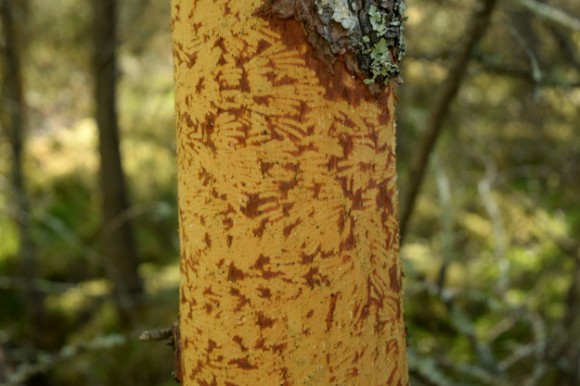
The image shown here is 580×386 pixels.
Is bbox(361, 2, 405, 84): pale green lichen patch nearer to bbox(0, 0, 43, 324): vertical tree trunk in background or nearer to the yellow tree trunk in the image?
the yellow tree trunk

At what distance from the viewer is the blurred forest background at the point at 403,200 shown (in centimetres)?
256

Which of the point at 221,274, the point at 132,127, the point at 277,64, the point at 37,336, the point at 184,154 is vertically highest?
the point at 277,64

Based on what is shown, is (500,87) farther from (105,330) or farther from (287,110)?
(287,110)

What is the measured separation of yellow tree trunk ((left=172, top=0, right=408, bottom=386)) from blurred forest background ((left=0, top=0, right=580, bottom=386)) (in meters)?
1.04

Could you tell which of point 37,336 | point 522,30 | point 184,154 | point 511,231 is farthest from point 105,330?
point 184,154

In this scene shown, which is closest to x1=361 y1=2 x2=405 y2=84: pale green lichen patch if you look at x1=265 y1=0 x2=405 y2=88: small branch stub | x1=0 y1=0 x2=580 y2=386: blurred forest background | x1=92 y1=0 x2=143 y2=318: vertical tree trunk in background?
x1=265 y1=0 x2=405 y2=88: small branch stub

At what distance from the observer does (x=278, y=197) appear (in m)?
0.70

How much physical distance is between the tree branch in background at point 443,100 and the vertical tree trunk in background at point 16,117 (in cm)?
230

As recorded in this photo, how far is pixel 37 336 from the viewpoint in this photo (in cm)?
432

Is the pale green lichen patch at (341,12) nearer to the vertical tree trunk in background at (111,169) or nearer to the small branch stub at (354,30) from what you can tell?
the small branch stub at (354,30)

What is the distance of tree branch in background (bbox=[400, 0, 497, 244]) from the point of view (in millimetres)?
1901

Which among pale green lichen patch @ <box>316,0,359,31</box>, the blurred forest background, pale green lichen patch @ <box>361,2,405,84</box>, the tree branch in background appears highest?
pale green lichen patch @ <box>316,0,359,31</box>

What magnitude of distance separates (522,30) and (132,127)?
367cm

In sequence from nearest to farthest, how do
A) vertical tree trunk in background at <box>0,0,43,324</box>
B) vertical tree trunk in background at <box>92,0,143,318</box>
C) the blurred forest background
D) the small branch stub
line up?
the small branch stub < the blurred forest background < vertical tree trunk in background at <box>0,0,43,324</box> < vertical tree trunk in background at <box>92,0,143,318</box>
